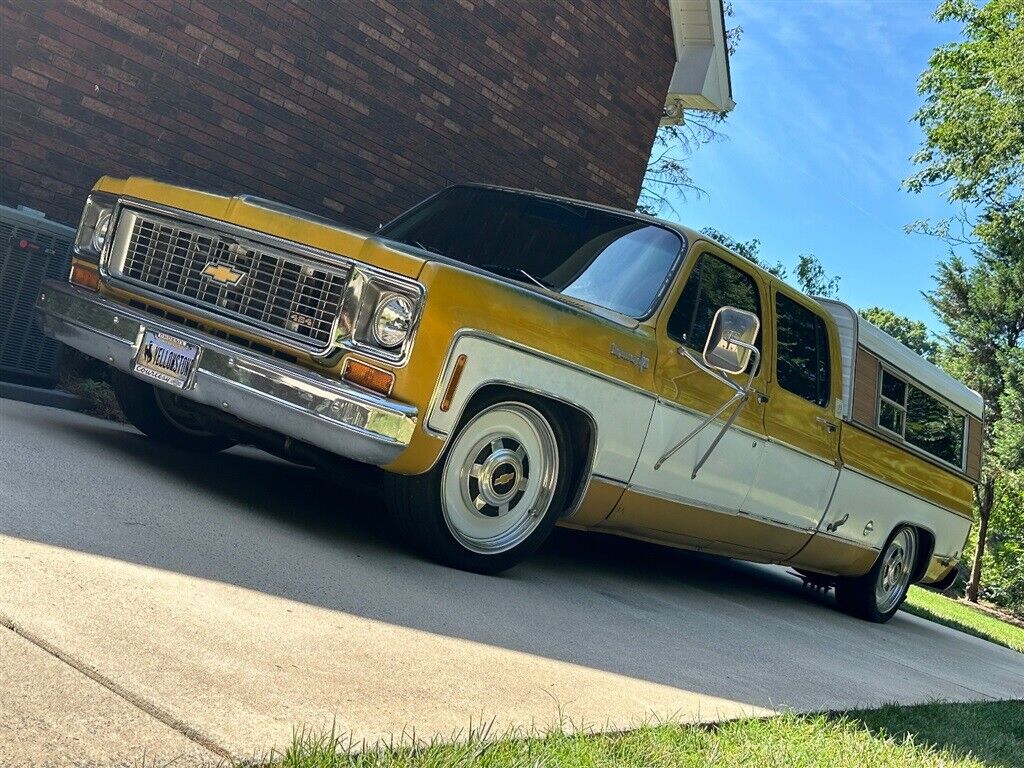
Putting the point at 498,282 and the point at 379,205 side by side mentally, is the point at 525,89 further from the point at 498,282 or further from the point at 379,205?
the point at 498,282

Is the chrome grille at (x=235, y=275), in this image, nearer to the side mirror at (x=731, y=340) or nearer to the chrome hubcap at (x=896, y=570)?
the side mirror at (x=731, y=340)

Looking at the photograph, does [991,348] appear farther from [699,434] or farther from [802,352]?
[699,434]

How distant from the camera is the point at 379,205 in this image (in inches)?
413

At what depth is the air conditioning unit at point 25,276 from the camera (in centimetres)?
724

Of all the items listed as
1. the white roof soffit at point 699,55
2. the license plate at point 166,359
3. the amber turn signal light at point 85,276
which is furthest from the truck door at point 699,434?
the white roof soffit at point 699,55

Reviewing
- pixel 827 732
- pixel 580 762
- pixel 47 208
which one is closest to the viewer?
pixel 580 762

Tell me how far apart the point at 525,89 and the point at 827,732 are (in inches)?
347

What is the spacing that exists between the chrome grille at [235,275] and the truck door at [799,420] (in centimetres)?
302

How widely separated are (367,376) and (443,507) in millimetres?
715

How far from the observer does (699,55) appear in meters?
14.1

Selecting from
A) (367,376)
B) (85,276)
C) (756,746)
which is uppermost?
(85,276)

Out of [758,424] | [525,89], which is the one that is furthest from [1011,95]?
[758,424]

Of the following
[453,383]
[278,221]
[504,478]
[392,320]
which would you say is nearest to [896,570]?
[504,478]

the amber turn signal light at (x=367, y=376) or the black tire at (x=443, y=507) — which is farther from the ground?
the amber turn signal light at (x=367, y=376)
